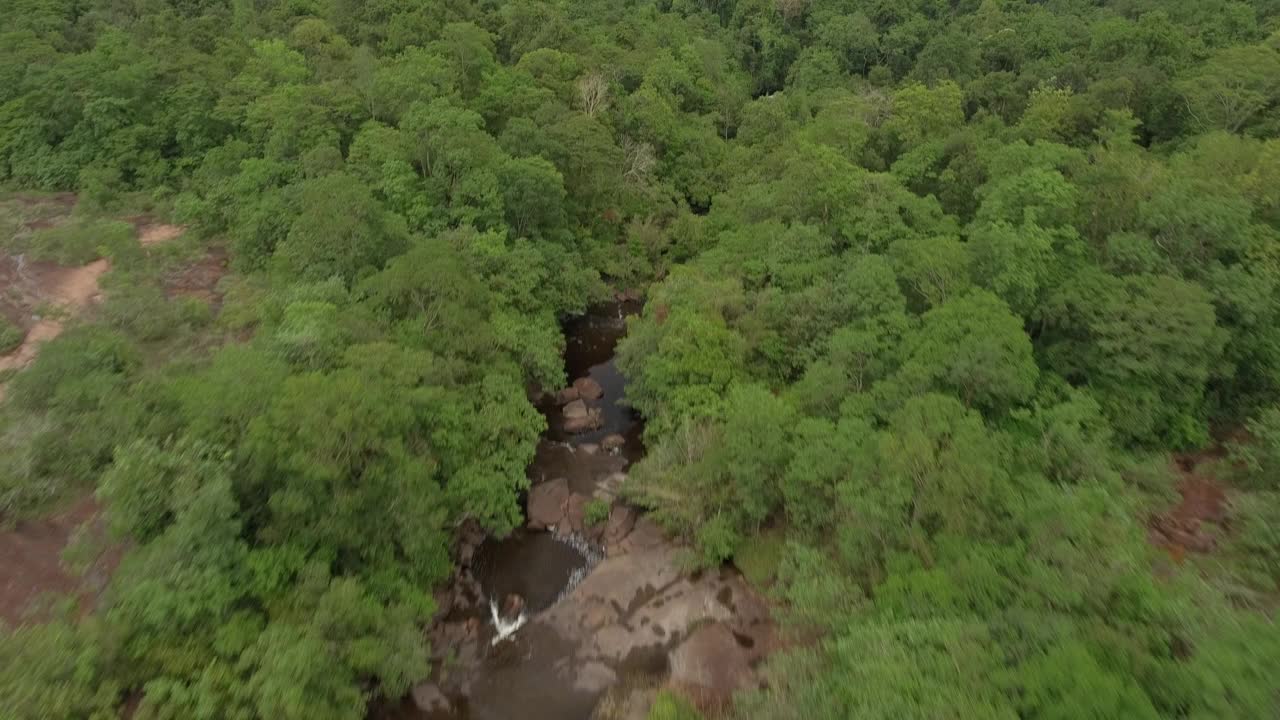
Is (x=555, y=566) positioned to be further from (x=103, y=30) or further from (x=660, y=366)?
(x=103, y=30)

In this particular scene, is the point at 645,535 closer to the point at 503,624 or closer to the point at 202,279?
the point at 503,624

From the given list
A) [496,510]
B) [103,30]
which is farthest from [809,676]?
[103,30]

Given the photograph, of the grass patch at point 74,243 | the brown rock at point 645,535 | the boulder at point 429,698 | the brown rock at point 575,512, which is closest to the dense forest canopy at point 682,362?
the grass patch at point 74,243

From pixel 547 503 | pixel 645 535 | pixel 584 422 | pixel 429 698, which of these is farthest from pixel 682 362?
pixel 429 698

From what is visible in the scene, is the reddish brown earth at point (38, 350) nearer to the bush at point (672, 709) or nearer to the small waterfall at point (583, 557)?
the small waterfall at point (583, 557)

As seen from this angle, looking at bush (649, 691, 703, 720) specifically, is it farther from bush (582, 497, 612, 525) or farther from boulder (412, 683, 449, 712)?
bush (582, 497, 612, 525)
